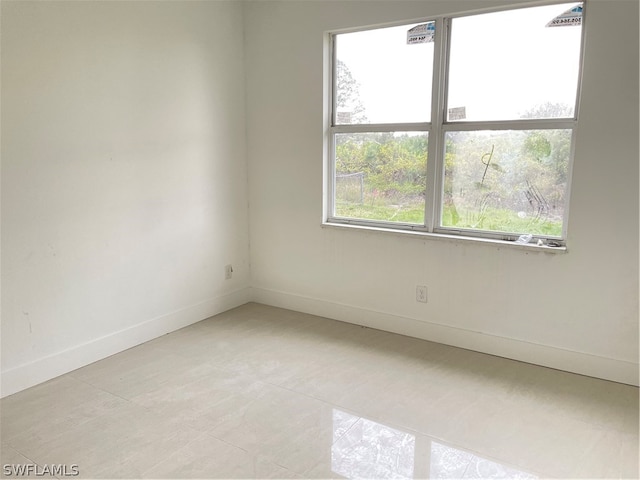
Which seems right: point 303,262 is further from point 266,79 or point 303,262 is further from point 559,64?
point 559,64

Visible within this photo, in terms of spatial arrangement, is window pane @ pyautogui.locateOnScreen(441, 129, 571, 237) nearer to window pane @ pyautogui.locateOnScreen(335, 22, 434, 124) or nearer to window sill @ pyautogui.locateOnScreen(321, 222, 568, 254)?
window sill @ pyautogui.locateOnScreen(321, 222, 568, 254)

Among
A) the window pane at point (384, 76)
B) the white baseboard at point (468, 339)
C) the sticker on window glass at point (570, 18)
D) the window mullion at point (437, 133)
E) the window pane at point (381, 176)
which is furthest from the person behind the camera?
the window pane at point (381, 176)

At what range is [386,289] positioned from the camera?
137 inches

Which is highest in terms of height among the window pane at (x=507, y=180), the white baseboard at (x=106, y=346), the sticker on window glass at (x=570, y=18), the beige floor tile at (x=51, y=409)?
the sticker on window glass at (x=570, y=18)

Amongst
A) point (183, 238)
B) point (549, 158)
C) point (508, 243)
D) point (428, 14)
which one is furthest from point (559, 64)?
point (183, 238)

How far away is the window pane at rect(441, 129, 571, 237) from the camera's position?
2.83 metres

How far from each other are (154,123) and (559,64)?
2.59 m

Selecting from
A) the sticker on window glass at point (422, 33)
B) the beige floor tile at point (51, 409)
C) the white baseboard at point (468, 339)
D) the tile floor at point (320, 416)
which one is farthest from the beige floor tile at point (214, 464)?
the sticker on window glass at point (422, 33)

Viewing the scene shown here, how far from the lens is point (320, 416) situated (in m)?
2.37

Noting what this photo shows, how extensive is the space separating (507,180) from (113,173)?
8.24ft

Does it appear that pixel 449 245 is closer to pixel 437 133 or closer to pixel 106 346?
pixel 437 133

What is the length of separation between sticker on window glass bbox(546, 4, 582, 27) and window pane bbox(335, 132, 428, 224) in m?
0.98

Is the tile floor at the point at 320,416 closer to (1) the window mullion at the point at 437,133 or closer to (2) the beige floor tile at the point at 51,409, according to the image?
(2) the beige floor tile at the point at 51,409

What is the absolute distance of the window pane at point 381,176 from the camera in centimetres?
330
